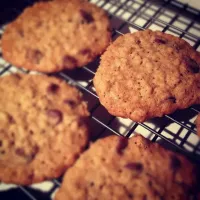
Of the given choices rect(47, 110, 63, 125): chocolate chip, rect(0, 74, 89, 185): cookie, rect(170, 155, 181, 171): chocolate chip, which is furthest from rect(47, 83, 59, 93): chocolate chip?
rect(170, 155, 181, 171): chocolate chip

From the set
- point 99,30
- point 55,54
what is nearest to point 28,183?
point 55,54

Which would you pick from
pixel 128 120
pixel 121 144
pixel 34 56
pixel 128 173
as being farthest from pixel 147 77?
pixel 34 56

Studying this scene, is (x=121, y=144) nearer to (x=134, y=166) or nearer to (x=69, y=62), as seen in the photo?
(x=134, y=166)

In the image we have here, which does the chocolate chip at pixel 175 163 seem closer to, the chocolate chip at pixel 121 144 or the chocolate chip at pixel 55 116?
the chocolate chip at pixel 121 144

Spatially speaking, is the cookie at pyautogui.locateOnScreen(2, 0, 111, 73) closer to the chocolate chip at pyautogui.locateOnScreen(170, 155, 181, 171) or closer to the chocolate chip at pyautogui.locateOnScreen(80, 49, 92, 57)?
the chocolate chip at pyautogui.locateOnScreen(80, 49, 92, 57)

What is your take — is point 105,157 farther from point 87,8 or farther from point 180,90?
point 87,8

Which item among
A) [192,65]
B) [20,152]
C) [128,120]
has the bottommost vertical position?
[20,152]
